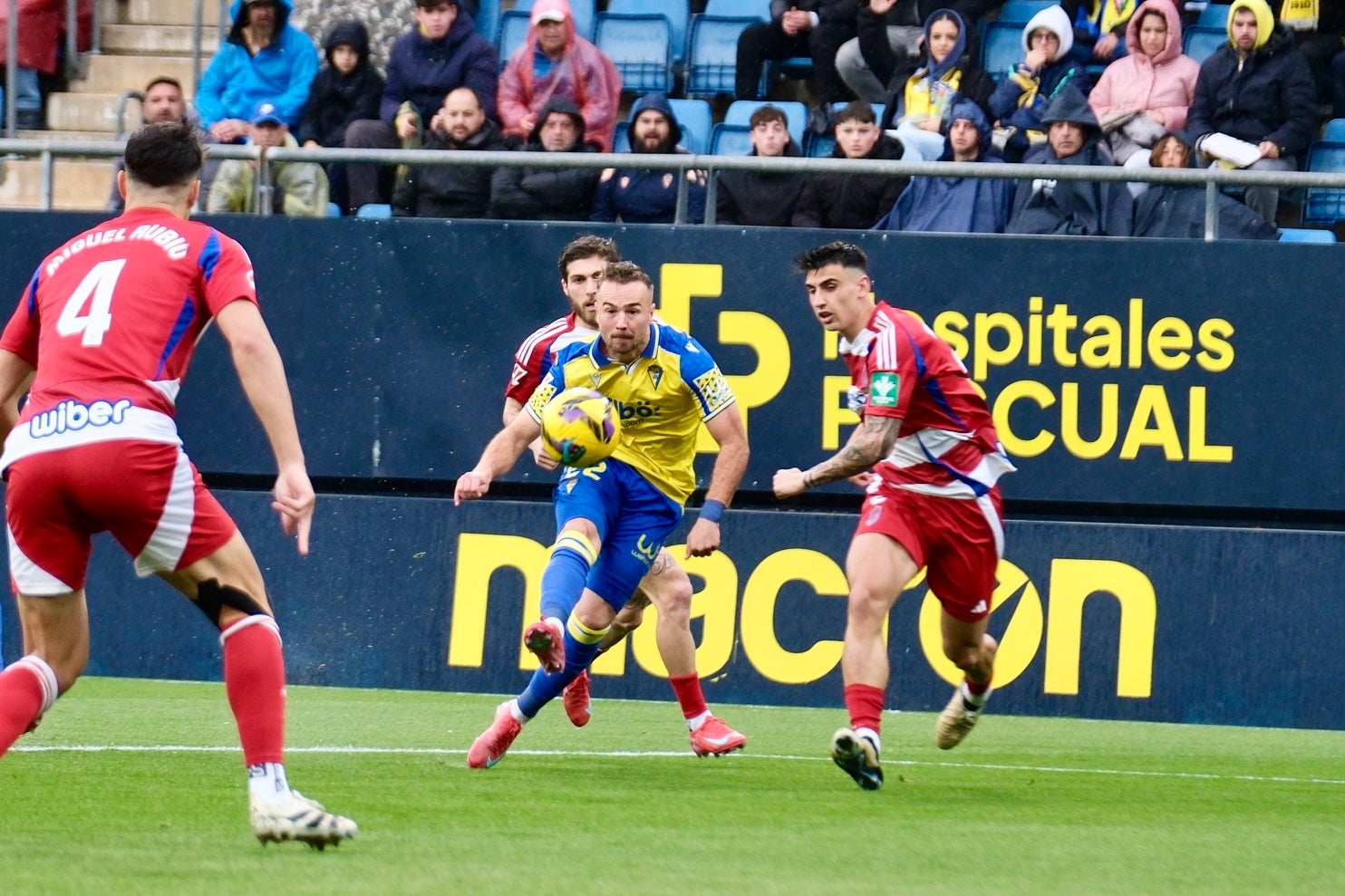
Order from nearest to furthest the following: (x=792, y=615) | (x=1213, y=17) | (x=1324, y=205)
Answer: (x=1324, y=205) < (x=792, y=615) < (x=1213, y=17)

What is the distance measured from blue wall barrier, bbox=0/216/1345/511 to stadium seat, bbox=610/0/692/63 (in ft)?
11.3

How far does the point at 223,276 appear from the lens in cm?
554

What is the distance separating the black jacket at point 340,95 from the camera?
13.6 meters

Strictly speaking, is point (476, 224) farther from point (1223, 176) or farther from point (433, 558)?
point (1223, 176)

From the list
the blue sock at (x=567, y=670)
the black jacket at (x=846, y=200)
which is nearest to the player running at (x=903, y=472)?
the blue sock at (x=567, y=670)

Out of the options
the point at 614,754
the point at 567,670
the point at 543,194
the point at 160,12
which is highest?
the point at 160,12

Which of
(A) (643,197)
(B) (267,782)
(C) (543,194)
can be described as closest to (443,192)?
(C) (543,194)

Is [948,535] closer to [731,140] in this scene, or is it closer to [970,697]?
[970,697]

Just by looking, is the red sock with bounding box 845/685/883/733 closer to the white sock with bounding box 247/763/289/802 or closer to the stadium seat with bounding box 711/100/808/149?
the white sock with bounding box 247/763/289/802

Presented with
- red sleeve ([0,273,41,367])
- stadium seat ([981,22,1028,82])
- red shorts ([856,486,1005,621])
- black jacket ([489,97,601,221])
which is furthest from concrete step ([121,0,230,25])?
red sleeve ([0,273,41,367])

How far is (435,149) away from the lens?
41.3 ft

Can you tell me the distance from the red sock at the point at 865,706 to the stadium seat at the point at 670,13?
8262 mm

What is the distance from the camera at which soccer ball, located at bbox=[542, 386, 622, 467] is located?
26.0 ft

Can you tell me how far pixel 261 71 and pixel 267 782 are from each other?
9247mm
